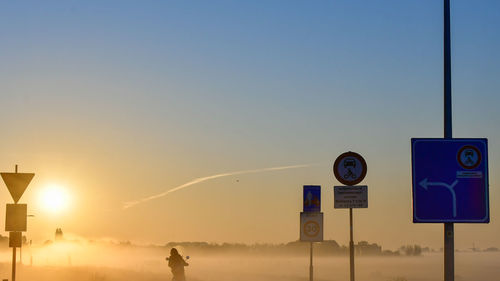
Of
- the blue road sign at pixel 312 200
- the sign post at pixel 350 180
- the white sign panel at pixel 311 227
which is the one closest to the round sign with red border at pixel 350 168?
the sign post at pixel 350 180

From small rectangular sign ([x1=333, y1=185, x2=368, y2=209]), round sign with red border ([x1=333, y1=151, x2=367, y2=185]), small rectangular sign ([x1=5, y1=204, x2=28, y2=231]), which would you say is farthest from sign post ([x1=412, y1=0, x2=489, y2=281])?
small rectangular sign ([x1=5, y1=204, x2=28, y2=231])

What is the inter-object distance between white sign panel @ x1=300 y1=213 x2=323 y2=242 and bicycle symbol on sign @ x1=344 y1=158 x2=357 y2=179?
17.3 feet

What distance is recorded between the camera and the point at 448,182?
62.5 feet

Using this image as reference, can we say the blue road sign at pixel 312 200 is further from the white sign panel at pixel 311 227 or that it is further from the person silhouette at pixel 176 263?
the person silhouette at pixel 176 263

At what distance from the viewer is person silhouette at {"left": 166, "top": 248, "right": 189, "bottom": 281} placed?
30828mm

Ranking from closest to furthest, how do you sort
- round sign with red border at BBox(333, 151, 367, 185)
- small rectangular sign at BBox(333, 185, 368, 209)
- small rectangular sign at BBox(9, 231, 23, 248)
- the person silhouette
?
1. round sign with red border at BBox(333, 151, 367, 185)
2. small rectangular sign at BBox(333, 185, 368, 209)
3. small rectangular sign at BBox(9, 231, 23, 248)
4. the person silhouette

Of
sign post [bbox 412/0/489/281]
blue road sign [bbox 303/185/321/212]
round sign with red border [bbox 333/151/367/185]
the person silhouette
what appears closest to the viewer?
sign post [bbox 412/0/489/281]

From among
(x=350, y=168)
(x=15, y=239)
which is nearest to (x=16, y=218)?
(x=15, y=239)

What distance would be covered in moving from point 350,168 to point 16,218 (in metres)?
9.87

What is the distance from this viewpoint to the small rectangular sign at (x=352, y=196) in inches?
982

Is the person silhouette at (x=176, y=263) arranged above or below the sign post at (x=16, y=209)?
below

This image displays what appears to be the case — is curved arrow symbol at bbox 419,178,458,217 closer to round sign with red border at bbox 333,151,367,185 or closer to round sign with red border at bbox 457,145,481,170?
round sign with red border at bbox 457,145,481,170

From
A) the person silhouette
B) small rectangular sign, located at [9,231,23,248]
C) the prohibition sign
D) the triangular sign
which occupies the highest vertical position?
the triangular sign

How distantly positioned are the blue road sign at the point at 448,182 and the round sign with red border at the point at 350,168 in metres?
5.54
